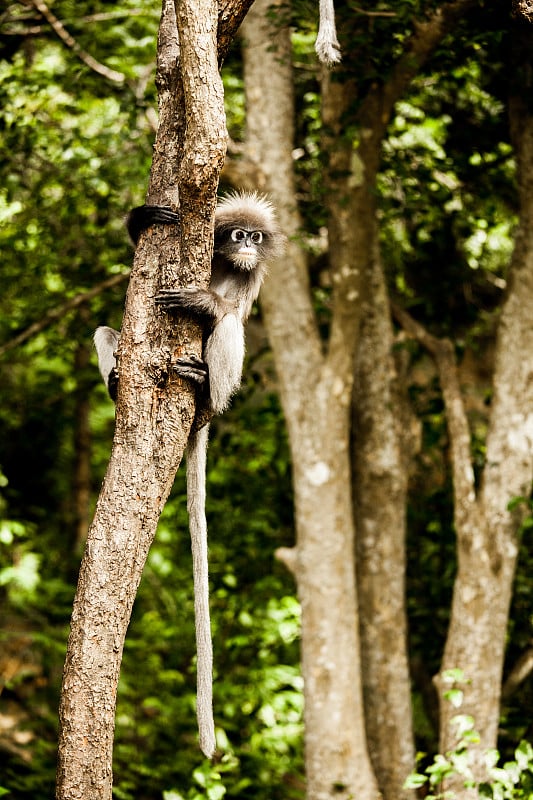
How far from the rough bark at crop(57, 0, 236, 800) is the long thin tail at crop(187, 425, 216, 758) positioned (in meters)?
0.29

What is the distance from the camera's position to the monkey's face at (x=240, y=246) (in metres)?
3.17

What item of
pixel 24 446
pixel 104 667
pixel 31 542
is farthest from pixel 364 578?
pixel 24 446

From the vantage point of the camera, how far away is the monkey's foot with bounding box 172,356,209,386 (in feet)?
7.16

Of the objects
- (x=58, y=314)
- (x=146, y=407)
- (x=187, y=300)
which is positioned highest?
(x=58, y=314)

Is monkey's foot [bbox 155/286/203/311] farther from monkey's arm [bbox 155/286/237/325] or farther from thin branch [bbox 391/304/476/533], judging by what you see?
thin branch [bbox 391/304/476/533]

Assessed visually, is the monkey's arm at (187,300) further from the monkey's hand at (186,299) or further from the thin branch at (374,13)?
the thin branch at (374,13)

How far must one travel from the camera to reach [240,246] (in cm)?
321

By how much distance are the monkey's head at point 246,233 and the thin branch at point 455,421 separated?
1.36 metres

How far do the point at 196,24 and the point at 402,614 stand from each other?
10.9ft

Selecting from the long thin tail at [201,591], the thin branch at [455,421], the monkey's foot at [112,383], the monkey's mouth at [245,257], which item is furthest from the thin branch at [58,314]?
the long thin tail at [201,591]

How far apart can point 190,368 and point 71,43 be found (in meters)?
2.91

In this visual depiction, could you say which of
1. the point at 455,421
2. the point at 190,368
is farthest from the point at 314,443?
the point at 190,368

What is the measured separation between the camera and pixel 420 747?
5.14 metres

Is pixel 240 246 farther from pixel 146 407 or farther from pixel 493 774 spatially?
pixel 493 774
